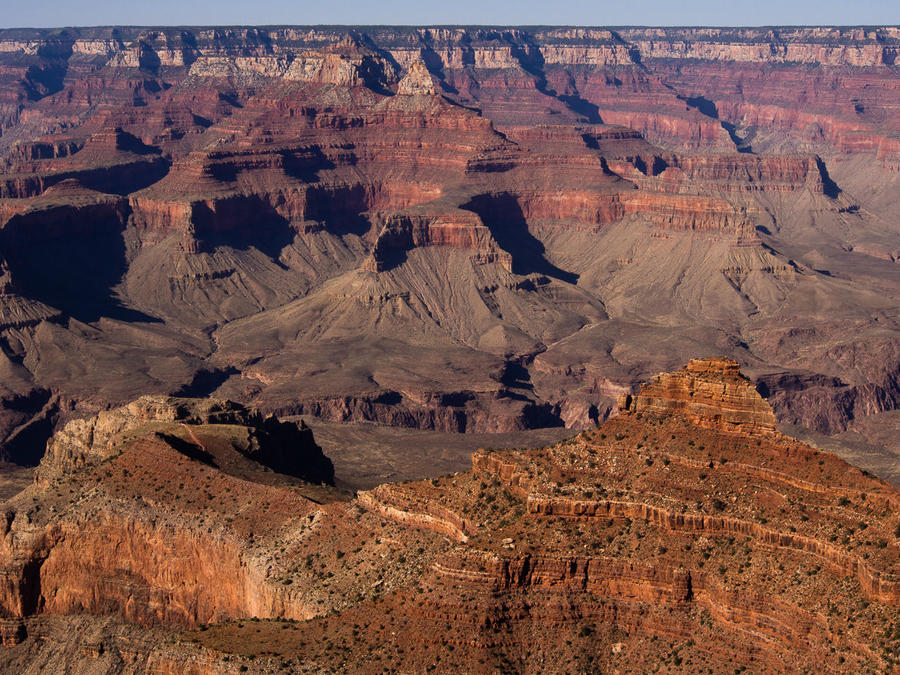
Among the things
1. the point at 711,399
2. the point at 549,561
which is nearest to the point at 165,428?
the point at 549,561

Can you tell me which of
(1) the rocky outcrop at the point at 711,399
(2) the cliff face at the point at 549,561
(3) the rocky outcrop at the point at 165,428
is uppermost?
(1) the rocky outcrop at the point at 711,399

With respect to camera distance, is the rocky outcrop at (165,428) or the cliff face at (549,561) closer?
the cliff face at (549,561)

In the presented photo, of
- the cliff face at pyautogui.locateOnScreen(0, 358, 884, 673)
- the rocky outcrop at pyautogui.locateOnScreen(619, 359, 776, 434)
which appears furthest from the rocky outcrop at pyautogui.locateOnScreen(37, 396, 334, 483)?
the rocky outcrop at pyautogui.locateOnScreen(619, 359, 776, 434)

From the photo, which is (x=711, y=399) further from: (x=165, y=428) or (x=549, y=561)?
(x=165, y=428)

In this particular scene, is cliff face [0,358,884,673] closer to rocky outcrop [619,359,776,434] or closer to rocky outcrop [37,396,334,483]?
rocky outcrop [619,359,776,434]

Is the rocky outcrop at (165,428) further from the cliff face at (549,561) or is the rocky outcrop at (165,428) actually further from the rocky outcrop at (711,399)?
the rocky outcrop at (711,399)

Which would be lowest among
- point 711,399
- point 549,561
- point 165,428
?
point 165,428

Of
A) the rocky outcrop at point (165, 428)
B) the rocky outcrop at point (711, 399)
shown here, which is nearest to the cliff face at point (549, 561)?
the rocky outcrop at point (711, 399)

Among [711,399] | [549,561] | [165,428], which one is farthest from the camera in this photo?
[165,428]

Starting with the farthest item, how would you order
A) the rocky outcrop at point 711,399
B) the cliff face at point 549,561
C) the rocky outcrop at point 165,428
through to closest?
the rocky outcrop at point 165,428
the rocky outcrop at point 711,399
the cliff face at point 549,561

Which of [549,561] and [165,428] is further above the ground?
[549,561]
